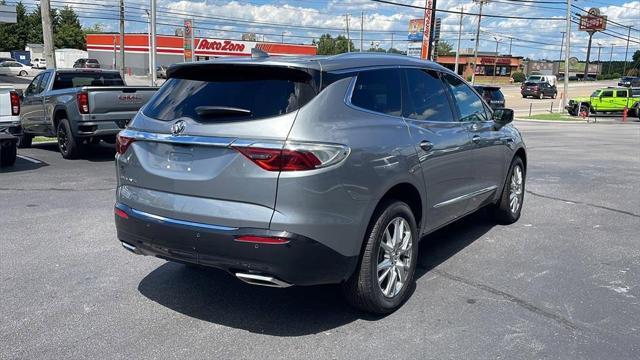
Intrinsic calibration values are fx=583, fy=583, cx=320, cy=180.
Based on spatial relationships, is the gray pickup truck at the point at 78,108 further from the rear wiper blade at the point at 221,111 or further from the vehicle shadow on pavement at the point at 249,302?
the rear wiper blade at the point at 221,111

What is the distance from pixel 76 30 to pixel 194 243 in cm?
10991

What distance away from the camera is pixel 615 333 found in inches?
155

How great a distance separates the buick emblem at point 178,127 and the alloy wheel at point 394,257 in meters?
1.54

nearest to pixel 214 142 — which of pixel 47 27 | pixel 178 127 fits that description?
pixel 178 127

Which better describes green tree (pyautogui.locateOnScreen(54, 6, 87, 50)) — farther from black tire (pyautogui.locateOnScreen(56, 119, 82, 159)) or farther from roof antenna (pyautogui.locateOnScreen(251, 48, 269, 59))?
roof antenna (pyautogui.locateOnScreen(251, 48, 269, 59))

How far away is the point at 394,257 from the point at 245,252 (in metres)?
1.23

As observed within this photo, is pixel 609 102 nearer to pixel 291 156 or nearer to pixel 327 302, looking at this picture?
Answer: pixel 327 302

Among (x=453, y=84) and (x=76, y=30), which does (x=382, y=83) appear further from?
(x=76, y=30)

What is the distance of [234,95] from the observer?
3.82 metres

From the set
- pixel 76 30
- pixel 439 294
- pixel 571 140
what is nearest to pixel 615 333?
pixel 439 294

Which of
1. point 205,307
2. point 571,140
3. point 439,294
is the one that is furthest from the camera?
point 571,140

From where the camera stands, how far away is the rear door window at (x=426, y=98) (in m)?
4.59

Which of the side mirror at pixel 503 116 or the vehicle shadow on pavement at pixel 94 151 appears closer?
the side mirror at pixel 503 116

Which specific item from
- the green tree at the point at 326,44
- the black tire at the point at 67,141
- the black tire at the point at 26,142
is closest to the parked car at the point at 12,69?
Result: the black tire at the point at 26,142
